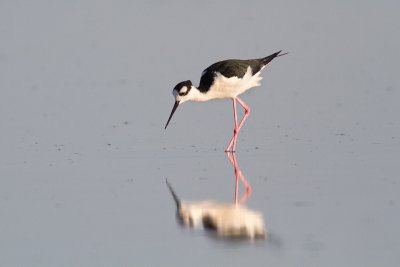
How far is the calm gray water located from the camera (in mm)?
5730

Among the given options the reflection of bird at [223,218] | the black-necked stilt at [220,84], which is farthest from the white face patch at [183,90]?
the reflection of bird at [223,218]

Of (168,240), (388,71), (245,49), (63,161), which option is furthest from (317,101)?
(168,240)

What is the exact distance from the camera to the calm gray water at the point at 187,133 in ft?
18.8

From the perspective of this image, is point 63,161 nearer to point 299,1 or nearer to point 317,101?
point 317,101

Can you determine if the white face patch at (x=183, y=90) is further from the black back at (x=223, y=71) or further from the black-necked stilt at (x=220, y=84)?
the black back at (x=223, y=71)

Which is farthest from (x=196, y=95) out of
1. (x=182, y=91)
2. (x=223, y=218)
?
(x=223, y=218)

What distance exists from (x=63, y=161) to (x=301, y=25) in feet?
20.1

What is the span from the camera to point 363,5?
14398mm

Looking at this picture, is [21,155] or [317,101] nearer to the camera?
[21,155]

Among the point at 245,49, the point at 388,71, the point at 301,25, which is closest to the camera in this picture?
the point at 388,71

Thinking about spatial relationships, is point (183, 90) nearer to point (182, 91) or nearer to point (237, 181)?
point (182, 91)

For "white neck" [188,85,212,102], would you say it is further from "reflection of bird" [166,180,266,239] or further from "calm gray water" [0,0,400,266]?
"reflection of bird" [166,180,266,239]

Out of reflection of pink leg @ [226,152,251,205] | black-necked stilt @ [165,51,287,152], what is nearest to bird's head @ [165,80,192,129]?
black-necked stilt @ [165,51,287,152]

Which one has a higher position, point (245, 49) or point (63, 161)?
point (245, 49)
